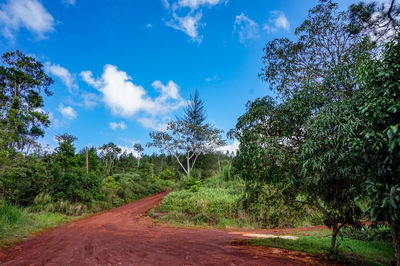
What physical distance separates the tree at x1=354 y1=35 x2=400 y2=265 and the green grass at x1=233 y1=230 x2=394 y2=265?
2284 millimetres

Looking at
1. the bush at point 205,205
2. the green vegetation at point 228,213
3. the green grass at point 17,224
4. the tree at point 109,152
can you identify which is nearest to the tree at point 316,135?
the green vegetation at point 228,213

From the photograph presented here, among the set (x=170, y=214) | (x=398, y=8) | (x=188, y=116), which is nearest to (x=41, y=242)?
(x=170, y=214)

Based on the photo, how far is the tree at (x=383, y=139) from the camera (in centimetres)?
263

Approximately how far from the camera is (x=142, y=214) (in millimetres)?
Answer: 13039

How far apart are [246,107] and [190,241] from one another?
4367mm

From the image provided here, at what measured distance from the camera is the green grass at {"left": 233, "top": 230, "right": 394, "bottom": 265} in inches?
195

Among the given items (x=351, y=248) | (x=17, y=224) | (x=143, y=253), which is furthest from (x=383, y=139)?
(x=17, y=224)

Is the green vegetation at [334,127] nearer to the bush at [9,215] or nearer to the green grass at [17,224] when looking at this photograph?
the green grass at [17,224]

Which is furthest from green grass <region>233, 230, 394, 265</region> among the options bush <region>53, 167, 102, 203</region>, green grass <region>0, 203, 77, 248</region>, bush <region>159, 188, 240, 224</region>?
bush <region>53, 167, 102, 203</region>

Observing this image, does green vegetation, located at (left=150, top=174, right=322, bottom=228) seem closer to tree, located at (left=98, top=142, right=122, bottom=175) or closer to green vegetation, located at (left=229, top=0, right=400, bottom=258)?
green vegetation, located at (left=229, top=0, right=400, bottom=258)

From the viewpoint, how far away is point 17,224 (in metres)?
7.77

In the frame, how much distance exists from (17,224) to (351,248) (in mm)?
10862

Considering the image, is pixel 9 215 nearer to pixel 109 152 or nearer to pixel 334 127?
pixel 334 127

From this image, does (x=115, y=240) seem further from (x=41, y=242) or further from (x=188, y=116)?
(x=188, y=116)
